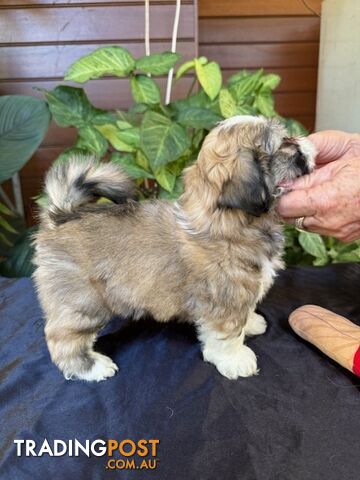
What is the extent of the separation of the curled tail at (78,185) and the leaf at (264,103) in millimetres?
906

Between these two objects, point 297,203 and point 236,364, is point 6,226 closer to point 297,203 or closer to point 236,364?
point 236,364

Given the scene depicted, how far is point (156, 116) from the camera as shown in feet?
5.63

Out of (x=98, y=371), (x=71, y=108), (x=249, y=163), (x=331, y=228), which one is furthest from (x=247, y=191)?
(x=71, y=108)

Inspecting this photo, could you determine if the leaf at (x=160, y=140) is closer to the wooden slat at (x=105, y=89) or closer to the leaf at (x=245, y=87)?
the leaf at (x=245, y=87)

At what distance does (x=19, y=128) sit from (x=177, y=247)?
1122 millimetres

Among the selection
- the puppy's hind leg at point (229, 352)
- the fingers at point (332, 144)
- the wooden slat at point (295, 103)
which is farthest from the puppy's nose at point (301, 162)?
the wooden slat at point (295, 103)

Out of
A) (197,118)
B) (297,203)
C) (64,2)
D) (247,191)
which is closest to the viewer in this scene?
(247,191)

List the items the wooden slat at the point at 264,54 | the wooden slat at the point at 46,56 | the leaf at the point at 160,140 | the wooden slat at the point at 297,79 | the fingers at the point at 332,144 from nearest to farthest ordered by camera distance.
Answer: the fingers at the point at 332,144
the leaf at the point at 160,140
the wooden slat at the point at 46,56
the wooden slat at the point at 264,54
the wooden slat at the point at 297,79

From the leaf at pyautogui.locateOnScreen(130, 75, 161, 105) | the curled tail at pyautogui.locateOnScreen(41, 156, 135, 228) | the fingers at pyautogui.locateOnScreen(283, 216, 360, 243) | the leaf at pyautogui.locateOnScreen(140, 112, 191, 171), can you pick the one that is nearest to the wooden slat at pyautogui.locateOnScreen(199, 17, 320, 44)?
the leaf at pyautogui.locateOnScreen(130, 75, 161, 105)

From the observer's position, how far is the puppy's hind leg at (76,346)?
4.11 ft

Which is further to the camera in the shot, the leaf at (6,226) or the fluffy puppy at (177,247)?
the leaf at (6,226)

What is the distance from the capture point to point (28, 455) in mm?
1052

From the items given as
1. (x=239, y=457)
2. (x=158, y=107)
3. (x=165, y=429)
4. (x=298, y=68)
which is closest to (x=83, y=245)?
(x=165, y=429)

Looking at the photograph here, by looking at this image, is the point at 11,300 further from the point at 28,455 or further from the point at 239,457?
the point at 239,457
